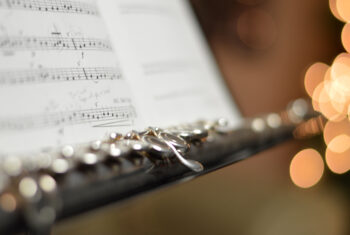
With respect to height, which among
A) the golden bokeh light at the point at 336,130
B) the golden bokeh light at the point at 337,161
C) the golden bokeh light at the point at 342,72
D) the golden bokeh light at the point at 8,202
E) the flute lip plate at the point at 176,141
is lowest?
the golden bokeh light at the point at 337,161

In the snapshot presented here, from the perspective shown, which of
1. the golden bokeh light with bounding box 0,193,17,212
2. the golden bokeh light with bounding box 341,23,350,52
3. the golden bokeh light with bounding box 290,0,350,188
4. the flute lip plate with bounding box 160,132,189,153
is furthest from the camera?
the golden bokeh light with bounding box 341,23,350,52

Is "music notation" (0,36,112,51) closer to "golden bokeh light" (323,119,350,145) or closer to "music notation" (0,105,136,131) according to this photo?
"music notation" (0,105,136,131)

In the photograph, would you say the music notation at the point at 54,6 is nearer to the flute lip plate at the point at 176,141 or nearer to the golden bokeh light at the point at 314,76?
the flute lip plate at the point at 176,141

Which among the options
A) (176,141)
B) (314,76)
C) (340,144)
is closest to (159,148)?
(176,141)

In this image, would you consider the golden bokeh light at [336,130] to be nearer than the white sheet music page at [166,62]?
No

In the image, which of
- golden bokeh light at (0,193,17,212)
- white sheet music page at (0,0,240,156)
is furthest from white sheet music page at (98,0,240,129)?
golden bokeh light at (0,193,17,212)

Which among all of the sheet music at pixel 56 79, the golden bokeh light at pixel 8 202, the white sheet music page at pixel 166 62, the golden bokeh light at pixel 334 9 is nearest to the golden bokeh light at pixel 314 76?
the golden bokeh light at pixel 334 9
